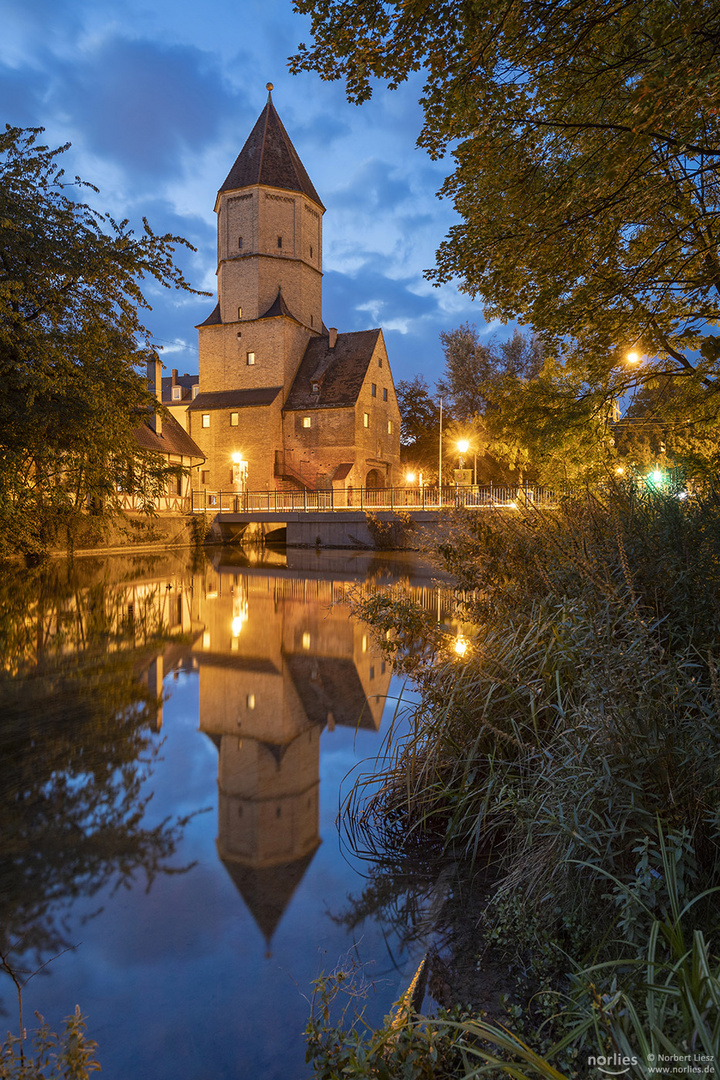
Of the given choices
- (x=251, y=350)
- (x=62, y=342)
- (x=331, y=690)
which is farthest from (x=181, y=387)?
(x=331, y=690)

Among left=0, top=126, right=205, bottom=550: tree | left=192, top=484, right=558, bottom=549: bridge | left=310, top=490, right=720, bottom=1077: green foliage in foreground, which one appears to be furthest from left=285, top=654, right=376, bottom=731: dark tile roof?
left=192, top=484, right=558, bottom=549: bridge

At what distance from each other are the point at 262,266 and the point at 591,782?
50.0m

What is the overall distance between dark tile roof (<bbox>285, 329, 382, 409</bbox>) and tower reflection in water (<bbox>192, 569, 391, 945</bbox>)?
112ft

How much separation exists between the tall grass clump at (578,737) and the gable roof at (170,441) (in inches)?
1326

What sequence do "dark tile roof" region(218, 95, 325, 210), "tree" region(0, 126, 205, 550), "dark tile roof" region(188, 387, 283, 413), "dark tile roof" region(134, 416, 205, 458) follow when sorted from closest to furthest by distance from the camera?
"tree" region(0, 126, 205, 550) < "dark tile roof" region(134, 416, 205, 458) < "dark tile roof" region(188, 387, 283, 413) < "dark tile roof" region(218, 95, 325, 210)

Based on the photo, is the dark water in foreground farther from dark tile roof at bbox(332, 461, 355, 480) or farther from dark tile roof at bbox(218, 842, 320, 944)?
dark tile roof at bbox(332, 461, 355, 480)

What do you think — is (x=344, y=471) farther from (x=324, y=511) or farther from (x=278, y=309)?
(x=278, y=309)

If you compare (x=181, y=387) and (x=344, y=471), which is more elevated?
(x=181, y=387)

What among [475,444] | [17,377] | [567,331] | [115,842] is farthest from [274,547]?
[115,842]

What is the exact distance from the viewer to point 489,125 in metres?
4.77

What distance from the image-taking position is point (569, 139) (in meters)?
5.09

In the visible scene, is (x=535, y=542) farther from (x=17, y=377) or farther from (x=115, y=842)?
(x=17, y=377)

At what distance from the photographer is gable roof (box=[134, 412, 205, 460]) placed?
37.2 metres

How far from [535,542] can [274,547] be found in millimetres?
35213
